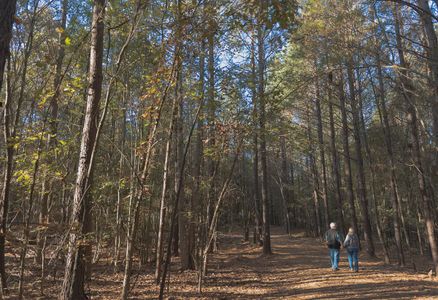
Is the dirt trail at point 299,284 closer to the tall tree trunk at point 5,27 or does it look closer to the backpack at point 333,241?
the backpack at point 333,241

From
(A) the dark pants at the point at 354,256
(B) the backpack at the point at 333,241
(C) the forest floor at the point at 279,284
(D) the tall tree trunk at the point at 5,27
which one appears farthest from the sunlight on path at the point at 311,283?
(D) the tall tree trunk at the point at 5,27

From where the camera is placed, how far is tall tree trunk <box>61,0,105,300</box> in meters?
5.11

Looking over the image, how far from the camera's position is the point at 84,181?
5.62m

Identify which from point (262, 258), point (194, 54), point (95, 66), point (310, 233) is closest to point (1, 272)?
point (95, 66)

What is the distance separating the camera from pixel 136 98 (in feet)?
26.9

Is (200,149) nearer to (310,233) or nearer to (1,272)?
(1,272)

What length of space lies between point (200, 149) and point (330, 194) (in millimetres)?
25895

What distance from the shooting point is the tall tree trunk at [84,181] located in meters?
5.11

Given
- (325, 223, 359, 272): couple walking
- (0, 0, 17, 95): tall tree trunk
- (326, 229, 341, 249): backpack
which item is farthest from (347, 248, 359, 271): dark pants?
(0, 0, 17, 95): tall tree trunk

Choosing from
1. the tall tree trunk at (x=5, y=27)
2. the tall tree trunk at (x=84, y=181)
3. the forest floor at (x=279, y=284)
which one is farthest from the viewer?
the forest floor at (x=279, y=284)

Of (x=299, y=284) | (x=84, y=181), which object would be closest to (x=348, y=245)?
(x=299, y=284)

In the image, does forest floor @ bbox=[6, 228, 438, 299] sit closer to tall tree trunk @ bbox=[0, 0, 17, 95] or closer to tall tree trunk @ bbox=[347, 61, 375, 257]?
tall tree trunk @ bbox=[347, 61, 375, 257]

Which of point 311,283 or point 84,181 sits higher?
point 84,181

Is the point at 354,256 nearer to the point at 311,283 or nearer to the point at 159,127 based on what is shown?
the point at 311,283
